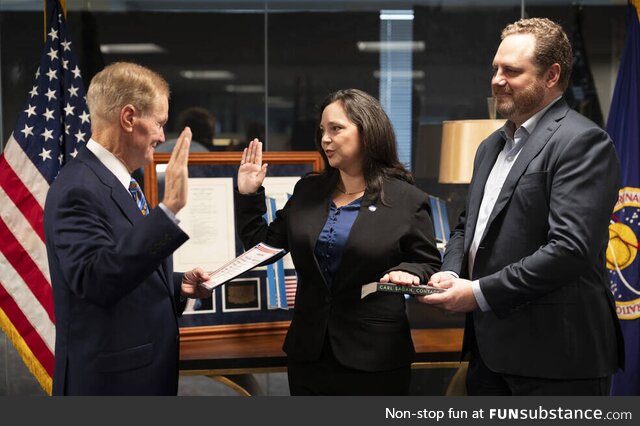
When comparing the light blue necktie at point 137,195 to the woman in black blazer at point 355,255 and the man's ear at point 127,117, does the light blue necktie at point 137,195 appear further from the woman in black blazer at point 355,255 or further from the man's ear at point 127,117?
the woman in black blazer at point 355,255

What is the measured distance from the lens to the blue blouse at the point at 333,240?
2.35m

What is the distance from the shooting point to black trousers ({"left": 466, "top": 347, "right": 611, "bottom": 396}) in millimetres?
1998

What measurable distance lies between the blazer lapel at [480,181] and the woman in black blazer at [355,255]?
18 cm

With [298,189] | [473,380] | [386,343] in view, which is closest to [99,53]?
[298,189]

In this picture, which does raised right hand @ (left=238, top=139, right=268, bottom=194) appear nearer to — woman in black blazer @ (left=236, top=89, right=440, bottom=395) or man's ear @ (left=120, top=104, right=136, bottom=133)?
woman in black blazer @ (left=236, top=89, right=440, bottom=395)

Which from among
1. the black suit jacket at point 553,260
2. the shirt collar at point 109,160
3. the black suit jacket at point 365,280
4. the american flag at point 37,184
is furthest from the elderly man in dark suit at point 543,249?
the american flag at point 37,184

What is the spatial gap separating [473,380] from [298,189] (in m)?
0.92

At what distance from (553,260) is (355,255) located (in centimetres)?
66

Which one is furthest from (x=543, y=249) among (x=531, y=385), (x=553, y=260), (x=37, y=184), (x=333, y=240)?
(x=37, y=184)

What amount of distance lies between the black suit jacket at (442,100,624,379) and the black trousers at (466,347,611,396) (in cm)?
3

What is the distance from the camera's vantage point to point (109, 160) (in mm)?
1900

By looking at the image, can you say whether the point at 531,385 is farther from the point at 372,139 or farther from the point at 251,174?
the point at 251,174

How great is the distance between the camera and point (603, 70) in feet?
13.7

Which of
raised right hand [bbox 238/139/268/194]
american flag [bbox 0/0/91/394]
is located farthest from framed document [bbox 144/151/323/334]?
raised right hand [bbox 238/139/268/194]
